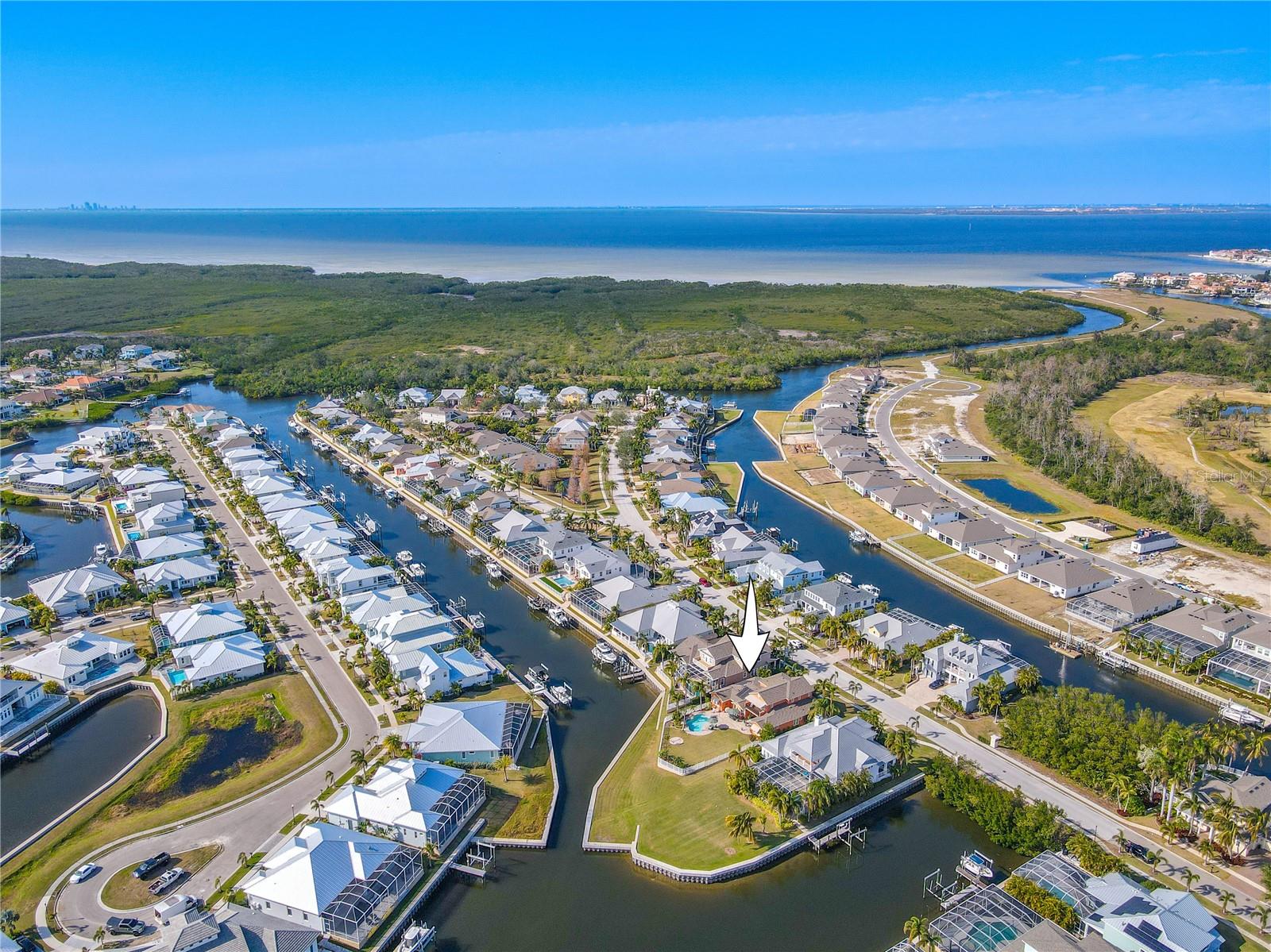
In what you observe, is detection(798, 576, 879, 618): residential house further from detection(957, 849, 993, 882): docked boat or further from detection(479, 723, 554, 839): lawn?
detection(479, 723, 554, 839): lawn

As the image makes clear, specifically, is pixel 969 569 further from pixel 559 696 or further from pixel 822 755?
pixel 559 696

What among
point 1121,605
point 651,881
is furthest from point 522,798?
point 1121,605

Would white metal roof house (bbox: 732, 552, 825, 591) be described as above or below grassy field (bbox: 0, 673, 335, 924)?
above

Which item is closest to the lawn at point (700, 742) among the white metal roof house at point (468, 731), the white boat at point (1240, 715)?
the white metal roof house at point (468, 731)

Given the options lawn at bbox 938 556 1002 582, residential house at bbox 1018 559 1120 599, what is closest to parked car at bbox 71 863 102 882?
lawn at bbox 938 556 1002 582

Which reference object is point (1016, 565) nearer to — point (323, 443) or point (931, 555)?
point (931, 555)
